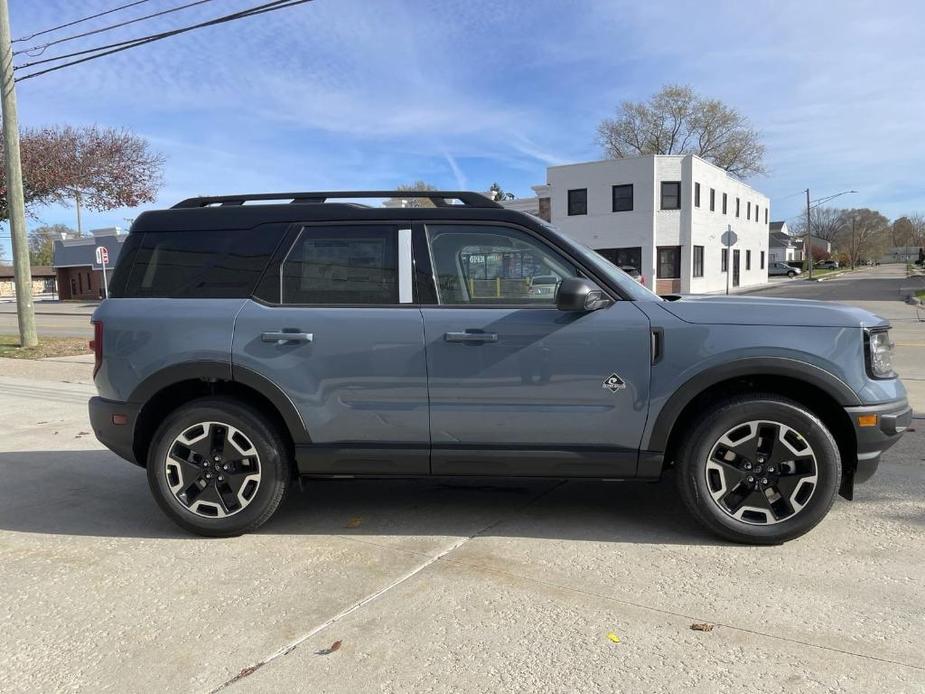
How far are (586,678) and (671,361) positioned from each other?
5.51 ft

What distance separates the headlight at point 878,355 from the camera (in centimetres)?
361

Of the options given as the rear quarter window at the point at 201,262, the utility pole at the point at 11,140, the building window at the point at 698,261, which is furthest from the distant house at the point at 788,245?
the rear quarter window at the point at 201,262

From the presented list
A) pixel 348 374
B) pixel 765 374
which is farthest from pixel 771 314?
pixel 348 374

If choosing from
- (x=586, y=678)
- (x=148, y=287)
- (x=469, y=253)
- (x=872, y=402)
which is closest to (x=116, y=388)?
(x=148, y=287)

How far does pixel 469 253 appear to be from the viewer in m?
3.89

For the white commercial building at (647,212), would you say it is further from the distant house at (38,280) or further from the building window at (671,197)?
the distant house at (38,280)

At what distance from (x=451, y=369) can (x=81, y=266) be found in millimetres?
50155

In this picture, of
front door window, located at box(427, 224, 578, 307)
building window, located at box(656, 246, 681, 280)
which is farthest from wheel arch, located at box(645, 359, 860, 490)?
building window, located at box(656, 246, 681, 280)

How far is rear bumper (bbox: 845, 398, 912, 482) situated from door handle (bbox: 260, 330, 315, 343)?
2871 millimetres

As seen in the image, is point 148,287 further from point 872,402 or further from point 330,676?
point 872,402

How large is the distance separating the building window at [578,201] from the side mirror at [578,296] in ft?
110

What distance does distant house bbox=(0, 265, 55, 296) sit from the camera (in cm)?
7294

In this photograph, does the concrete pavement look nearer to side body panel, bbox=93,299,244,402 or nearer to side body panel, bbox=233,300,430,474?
side body panel, bbox=233,300,430,474

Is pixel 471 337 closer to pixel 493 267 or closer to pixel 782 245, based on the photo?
pixel 493 267
